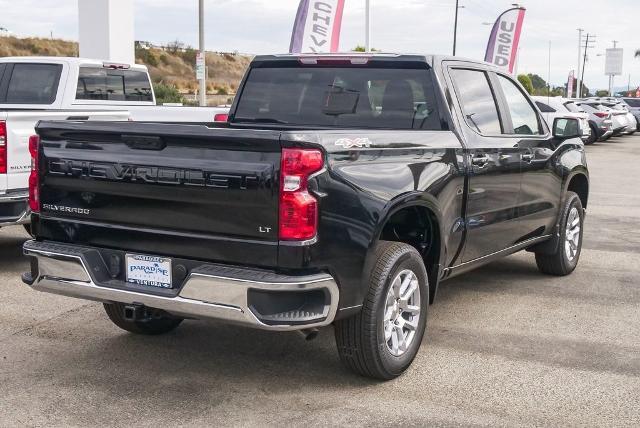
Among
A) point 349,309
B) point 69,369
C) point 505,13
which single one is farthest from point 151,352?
point 505,13

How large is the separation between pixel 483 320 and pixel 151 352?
2448mm

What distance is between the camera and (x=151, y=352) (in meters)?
5.41

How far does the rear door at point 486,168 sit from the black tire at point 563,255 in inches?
44.0

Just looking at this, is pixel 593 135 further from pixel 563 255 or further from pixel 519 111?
pixel 519 111

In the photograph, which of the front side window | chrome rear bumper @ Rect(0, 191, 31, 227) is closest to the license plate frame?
chrome rear bumper @ Rect(0, 191, 31, 227)

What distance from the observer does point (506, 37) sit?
106ft

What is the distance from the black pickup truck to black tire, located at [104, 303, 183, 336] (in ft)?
0.04

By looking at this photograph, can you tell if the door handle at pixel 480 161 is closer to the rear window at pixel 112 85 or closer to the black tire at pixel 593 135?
the rear window at pixel 112 85

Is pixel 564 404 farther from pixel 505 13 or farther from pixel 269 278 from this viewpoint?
pixel 505 13

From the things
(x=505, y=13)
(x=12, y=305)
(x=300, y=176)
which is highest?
(x=505, y=13)

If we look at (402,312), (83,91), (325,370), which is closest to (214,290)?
(325,370)

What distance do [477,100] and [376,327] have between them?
2218mm

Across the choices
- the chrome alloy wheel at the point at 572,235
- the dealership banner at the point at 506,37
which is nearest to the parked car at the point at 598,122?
the dealership banner at the point at 506,37

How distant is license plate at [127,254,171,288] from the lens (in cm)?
440
